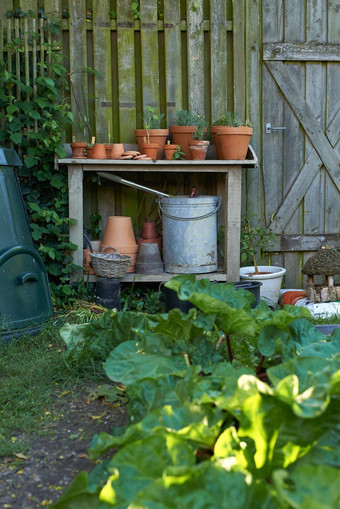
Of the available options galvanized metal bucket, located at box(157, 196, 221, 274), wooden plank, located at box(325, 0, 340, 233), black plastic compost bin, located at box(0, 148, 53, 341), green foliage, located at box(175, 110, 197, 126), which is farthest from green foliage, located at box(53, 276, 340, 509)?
wooden plank, located at box(325, 0, 340, 233)

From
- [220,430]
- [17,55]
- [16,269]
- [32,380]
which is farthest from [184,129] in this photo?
[220,430]

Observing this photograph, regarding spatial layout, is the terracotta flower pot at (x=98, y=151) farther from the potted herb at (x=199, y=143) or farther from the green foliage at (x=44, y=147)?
the potted herb at (x=199, y=143)

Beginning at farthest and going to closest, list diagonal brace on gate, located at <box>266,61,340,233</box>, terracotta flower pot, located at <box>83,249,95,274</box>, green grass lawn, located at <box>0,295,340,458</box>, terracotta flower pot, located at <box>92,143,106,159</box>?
diagonal brace on gate, located at <box>266,61,340,233</box> < terracotta flower pot, located at <box>83,249,95,274</box> < terracotta flower pot, located at <box>92,143,106,159</box> < green grass lawn, located at <box>0,295,340,458</box>

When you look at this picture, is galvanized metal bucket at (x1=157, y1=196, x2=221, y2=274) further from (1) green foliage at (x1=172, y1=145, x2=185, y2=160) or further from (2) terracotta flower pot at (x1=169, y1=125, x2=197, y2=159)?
(2) terracotta flower pot at (x1=169, y1=125, x2=197, y2=159)

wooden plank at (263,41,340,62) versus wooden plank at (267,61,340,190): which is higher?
wooden plank at (263,41,340,62)

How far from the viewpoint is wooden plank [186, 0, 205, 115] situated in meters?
4.77

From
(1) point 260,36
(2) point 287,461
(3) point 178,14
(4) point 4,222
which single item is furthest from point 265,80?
(2) point 287,461

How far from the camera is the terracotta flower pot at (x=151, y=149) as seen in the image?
4.54m

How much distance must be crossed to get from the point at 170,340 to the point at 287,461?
794 millimetres

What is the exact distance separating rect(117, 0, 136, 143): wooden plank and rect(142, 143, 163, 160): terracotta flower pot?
33 cm

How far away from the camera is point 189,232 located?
14.9ft

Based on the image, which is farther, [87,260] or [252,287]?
[87,260]

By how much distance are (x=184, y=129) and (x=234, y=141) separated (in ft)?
1.33

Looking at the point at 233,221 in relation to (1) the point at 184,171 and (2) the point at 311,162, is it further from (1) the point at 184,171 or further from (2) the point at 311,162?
(2) the point at 311,162
